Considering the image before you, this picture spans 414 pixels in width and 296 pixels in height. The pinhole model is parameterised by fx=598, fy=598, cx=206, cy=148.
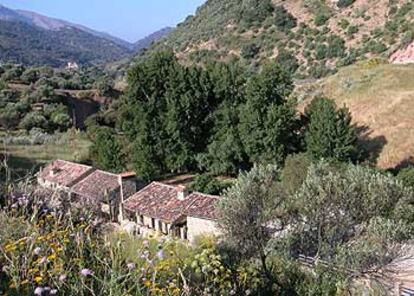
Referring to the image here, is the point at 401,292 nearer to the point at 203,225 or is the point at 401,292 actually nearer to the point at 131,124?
the point at 203,225

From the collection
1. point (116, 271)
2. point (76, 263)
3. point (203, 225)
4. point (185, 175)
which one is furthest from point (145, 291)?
point (185, 175)

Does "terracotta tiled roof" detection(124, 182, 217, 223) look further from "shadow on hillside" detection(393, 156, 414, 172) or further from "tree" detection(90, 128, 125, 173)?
"shadow on hillside" detection(393, 156, 414, 172)

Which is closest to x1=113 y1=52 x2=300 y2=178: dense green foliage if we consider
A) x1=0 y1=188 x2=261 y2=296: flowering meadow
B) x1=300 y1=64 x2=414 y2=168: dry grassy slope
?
x1=300 y1=64 x2=414 y2=168: dry grassy slope

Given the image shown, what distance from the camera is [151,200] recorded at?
2627cm

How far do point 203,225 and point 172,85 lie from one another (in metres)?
17.2

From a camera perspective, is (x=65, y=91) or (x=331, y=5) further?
(x=331, y=5)

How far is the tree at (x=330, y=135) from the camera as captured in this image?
30203 millimetres

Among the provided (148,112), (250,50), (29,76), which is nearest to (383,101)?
(148,112)

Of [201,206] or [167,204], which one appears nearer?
[201,206]

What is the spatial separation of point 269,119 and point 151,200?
939cm

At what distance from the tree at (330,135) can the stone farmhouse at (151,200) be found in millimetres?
7779

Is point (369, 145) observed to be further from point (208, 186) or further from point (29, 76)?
point (29, 76)

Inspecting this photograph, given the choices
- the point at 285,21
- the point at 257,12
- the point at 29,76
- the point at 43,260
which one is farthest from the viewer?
the point at 257,12

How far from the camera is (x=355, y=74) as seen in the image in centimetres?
4762
